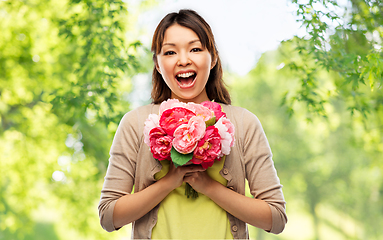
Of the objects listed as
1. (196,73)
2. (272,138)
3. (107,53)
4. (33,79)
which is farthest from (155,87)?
(272,138)

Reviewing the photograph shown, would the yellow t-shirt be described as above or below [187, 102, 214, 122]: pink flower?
below

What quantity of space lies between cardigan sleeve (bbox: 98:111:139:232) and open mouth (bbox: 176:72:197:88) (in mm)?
328

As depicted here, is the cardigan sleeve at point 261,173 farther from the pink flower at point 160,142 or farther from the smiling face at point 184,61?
the pink flower at point 160,142

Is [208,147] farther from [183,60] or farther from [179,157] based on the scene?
[183,60]

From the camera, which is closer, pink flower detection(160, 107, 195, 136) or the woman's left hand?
pink flower detection(160, 107, 195, 136)

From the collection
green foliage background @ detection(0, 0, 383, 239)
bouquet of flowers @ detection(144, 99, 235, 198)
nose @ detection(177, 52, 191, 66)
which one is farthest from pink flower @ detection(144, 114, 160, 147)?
green foliage background @ detection(0, 0, 383, 239)

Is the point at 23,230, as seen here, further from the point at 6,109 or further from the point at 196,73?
the point at 196,73

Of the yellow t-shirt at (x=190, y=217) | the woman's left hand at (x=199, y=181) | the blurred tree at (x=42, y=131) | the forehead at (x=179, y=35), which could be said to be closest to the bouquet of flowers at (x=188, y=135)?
the woman's left hand at (x=199, y=181)

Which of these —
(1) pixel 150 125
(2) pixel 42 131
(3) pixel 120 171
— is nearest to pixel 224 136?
(1) pixel 150 125

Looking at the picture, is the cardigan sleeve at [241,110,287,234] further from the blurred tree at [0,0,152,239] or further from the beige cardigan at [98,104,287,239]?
the blurred tree at [0,0,152,239]

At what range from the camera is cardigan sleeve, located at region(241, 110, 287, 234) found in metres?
1.70

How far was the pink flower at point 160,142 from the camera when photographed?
1.48 meters

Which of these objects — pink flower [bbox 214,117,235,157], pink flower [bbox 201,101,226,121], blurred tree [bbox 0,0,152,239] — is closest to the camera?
pink flower [bbox 214,117,235,157]

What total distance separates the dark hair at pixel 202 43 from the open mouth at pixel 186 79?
0.18 metres
